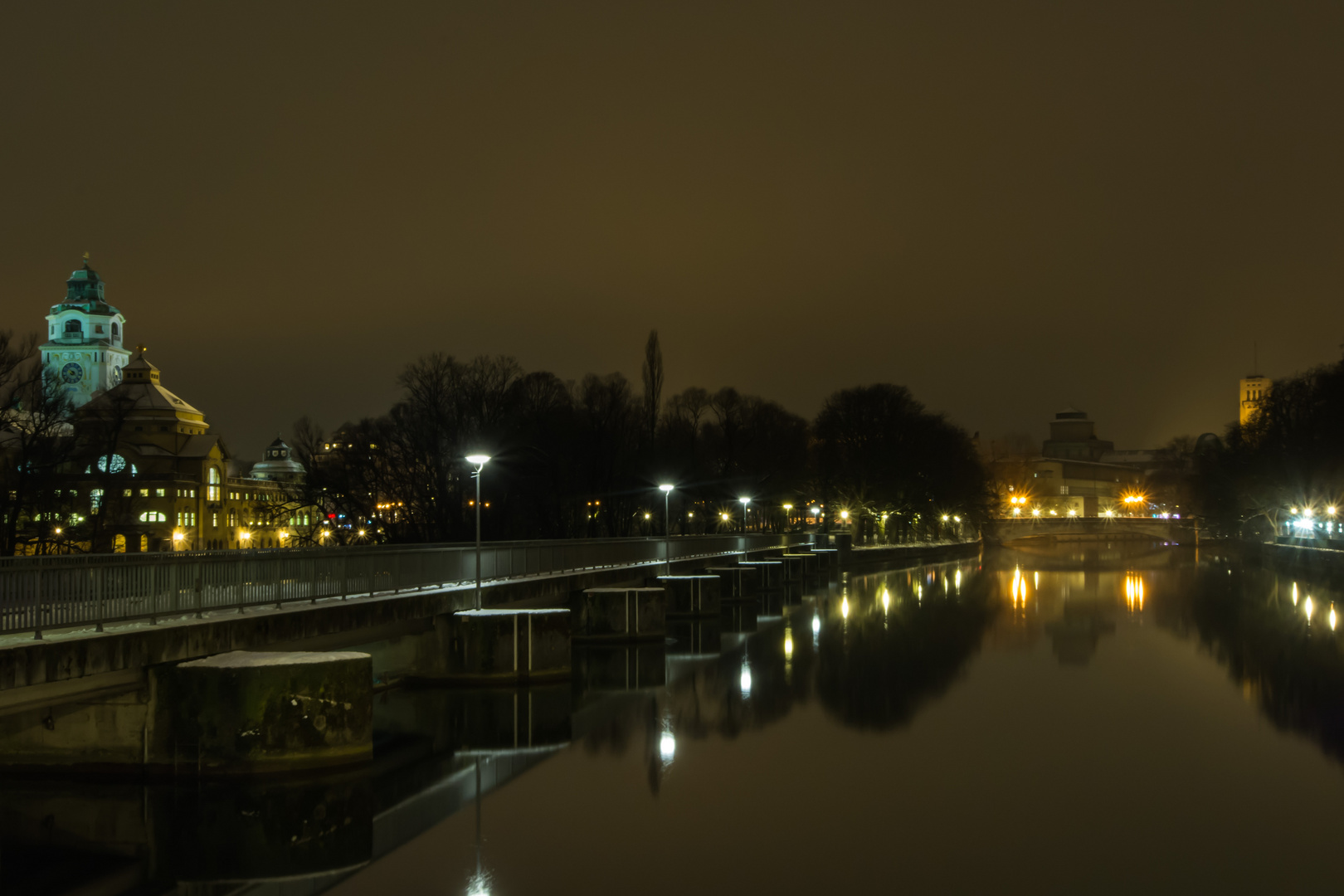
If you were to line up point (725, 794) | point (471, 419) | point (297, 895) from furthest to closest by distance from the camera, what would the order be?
point (471, 419) < point (725, 794) < point (297, 895)

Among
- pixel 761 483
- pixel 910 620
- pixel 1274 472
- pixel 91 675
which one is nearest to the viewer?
pixel 91 675

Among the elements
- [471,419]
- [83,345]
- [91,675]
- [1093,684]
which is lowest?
[1093,684]

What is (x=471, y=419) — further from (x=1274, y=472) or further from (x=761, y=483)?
(x=1274, y=472)

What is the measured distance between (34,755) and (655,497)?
59103mm

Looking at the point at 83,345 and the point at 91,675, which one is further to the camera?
the point at 83,345

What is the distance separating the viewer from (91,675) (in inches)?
551

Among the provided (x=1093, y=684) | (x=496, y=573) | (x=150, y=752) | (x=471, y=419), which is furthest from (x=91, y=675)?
(x=471, y=419)

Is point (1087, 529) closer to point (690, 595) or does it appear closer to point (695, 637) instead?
point (690, 595)

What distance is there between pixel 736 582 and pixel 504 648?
2586cm

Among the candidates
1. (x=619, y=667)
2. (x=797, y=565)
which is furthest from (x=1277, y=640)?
(x=797, y=565)

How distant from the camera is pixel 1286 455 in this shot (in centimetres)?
7125

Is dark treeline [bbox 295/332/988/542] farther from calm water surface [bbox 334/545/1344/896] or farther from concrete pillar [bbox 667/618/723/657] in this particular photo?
calm water surface [bbox 334/545/1344/896]

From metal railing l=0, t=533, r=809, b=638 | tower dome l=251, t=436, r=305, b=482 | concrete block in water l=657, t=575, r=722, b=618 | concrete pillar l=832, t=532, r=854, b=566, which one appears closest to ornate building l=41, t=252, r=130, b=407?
tower dome l=251, t=436, r=305, b=482

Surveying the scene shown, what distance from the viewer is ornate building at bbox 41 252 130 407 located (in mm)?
179375
